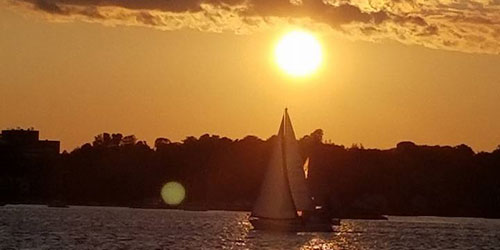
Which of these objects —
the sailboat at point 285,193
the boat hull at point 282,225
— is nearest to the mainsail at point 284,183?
the sailboat at point 285,193

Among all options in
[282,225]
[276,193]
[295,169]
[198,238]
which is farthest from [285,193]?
[198,238]

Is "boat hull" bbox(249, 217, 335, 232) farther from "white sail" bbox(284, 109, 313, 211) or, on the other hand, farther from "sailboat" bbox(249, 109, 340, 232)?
"white sail" bbox(284, 109, 313, 211)

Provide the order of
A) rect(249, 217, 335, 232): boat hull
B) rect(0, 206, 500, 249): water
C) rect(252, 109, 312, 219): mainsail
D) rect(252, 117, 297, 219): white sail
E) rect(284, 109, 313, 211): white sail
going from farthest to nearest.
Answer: rect(284, 109, 313, 211): white sail, rect(249, 217, 335, 232): boat hull, rect(252, 109, 312, 219): mainsail, rect(252, 117, 297, 219): white sail, rect(0, 206, 500, 249): water

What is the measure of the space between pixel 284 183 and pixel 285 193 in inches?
35.3

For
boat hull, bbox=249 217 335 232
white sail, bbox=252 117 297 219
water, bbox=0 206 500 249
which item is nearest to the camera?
water, bbox=0 206 500 249

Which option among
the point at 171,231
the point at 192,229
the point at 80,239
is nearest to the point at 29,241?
the point at 80,239

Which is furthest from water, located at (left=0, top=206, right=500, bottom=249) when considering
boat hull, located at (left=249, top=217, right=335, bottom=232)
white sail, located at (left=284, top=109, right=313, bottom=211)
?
white sail, located at (left=284, top=109, right=313, bottom=211)

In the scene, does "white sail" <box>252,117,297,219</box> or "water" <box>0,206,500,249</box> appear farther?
"white sail" <box>252,117,297,219</box>

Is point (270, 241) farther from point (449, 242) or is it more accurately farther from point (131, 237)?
point (449, 242)

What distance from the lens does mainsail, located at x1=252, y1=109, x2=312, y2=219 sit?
116 metres

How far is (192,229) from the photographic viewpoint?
142m

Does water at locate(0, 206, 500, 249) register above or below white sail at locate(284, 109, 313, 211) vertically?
below

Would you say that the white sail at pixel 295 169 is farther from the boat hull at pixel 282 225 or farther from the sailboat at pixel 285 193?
the boat hull at pixel 282 225

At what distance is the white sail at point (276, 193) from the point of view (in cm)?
11562
